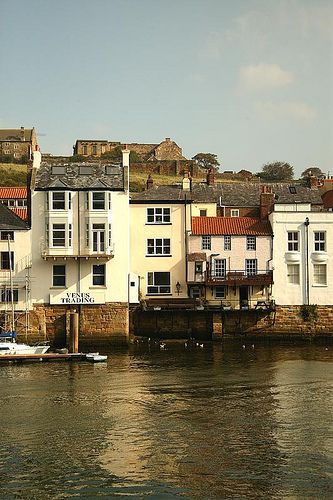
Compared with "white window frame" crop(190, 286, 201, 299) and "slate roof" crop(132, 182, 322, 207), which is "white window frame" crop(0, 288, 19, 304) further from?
"slate roof" crop(132, 182, 322, 207)

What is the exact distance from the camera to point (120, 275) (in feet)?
180

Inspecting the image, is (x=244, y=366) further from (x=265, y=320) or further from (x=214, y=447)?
(x=214, y=447)

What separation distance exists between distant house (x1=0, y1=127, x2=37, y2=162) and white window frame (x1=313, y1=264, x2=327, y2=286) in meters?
79.1

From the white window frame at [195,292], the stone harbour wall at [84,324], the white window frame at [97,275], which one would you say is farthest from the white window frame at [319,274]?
the white window frame at [97,275]

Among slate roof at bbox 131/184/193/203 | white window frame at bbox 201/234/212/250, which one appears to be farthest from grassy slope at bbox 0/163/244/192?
white window frame at bbox 201/234/212/250

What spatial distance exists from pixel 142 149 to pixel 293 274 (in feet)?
285

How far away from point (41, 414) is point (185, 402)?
6566mm

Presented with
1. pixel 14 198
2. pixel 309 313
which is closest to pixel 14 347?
pixel 309 313

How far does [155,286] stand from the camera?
58438mm

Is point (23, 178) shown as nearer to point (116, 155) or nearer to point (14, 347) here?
point (116, 155)

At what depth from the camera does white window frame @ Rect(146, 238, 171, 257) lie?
193ft

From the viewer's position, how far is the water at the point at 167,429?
22656mm

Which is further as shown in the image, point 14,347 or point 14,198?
point 14,198

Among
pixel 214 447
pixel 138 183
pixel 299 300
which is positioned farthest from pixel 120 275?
pixel 138 183
